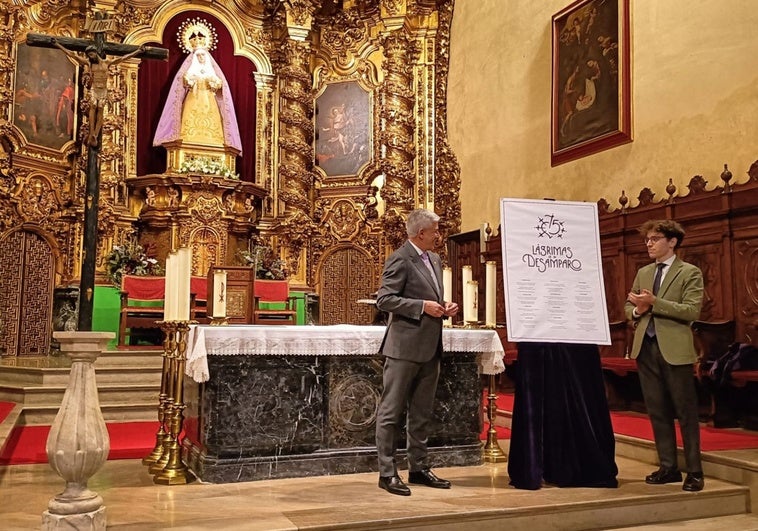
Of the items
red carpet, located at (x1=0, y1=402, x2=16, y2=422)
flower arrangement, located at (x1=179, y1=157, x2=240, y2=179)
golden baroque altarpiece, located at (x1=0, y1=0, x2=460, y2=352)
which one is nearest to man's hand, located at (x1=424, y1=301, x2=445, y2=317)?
red carpet, located at (x1=0, y1=402, x2=16, y2=422)

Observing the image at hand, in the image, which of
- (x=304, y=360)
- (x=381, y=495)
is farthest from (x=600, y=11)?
(x=381, y=495)

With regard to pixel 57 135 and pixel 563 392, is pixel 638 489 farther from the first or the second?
pixel 57 135

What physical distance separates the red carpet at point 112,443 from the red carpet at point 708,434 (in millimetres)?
3782

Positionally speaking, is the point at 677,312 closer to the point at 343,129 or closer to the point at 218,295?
the point at 218,295

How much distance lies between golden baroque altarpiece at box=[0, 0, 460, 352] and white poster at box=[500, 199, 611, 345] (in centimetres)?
716

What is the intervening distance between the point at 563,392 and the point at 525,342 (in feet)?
1.30

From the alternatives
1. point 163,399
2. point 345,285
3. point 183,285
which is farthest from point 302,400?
point 345,285

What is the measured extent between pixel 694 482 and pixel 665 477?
0.65 ft

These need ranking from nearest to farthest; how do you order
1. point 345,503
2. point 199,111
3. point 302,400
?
point 345,503 < point 302,400 < point 199,111

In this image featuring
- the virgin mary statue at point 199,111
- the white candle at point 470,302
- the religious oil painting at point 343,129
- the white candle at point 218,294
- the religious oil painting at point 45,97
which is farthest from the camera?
the religious oil painting at point 343,129

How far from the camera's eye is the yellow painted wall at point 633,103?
704 centimetres

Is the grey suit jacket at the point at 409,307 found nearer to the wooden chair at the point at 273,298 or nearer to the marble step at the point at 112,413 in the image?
the marble step at the point at 112,413

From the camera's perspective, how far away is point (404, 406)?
13.6 feet

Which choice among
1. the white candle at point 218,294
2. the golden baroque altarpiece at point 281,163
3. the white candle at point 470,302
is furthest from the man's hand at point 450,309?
the golden baroque altarpiece at point 281,163
